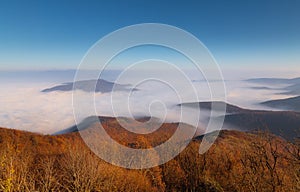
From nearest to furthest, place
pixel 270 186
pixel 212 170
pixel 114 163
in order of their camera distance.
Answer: pixel 270 186, pixel 114 163, pixel 212 170

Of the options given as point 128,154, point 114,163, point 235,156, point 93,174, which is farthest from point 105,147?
point 235,156

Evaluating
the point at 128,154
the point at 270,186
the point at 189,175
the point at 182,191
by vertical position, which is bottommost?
the point at 182,191

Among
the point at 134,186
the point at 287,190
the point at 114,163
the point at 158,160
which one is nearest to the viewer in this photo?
the point at 287,190

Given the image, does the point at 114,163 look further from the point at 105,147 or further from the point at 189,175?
the point at 189,175

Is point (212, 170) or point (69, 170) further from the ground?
point (69, 170)

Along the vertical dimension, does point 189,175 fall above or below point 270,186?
below

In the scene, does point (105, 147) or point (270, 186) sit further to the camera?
point (105, 147)

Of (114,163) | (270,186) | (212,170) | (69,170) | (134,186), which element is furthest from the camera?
(212,170)

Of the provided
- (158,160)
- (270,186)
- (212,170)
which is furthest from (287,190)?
(158,160)

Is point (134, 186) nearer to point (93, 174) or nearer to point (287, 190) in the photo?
point (93, 174)
